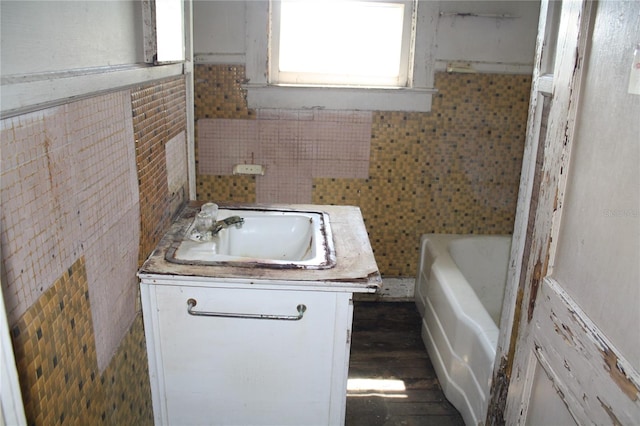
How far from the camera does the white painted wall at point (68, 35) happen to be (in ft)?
2.87

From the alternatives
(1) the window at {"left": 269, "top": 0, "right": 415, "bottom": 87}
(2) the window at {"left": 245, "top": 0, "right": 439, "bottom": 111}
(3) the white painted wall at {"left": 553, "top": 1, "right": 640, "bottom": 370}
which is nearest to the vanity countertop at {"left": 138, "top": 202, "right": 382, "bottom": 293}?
(3) the white painted wall at {"left": 553, "top": 1, "right": 640, "bottom": 370}

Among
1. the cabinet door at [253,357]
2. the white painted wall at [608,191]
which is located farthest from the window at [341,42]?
the white painted wall at [608,191]

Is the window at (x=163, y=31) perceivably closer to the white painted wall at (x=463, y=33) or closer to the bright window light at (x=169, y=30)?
the bright window light at (x=169, y=30)

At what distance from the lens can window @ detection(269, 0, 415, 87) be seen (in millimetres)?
2682

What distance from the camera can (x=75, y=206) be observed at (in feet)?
3.61

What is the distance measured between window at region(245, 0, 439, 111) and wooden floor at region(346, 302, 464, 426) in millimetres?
1204

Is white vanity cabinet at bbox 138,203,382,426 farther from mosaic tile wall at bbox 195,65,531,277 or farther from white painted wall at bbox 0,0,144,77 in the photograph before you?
mosaic tile wall at bbox 195,65,531,277

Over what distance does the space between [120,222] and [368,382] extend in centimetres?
146

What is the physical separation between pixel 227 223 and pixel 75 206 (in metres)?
0.75

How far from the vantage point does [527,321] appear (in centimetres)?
132

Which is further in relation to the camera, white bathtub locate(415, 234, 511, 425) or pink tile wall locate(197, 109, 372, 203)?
pink tile wall locate(197, 109, 372, 203)

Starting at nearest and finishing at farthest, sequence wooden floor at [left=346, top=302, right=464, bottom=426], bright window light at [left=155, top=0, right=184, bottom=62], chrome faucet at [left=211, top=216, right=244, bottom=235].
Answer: bright window light at [left=155, top=0, right=184, bottom=62] < chrome faucet at [left=211, top=216, right=244, bottom=235] < wooden floor at [left=346, top=302, right=464, bottom=426]

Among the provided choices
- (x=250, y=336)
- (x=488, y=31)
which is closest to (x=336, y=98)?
(x=488, y=31)

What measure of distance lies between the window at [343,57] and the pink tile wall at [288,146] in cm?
8
